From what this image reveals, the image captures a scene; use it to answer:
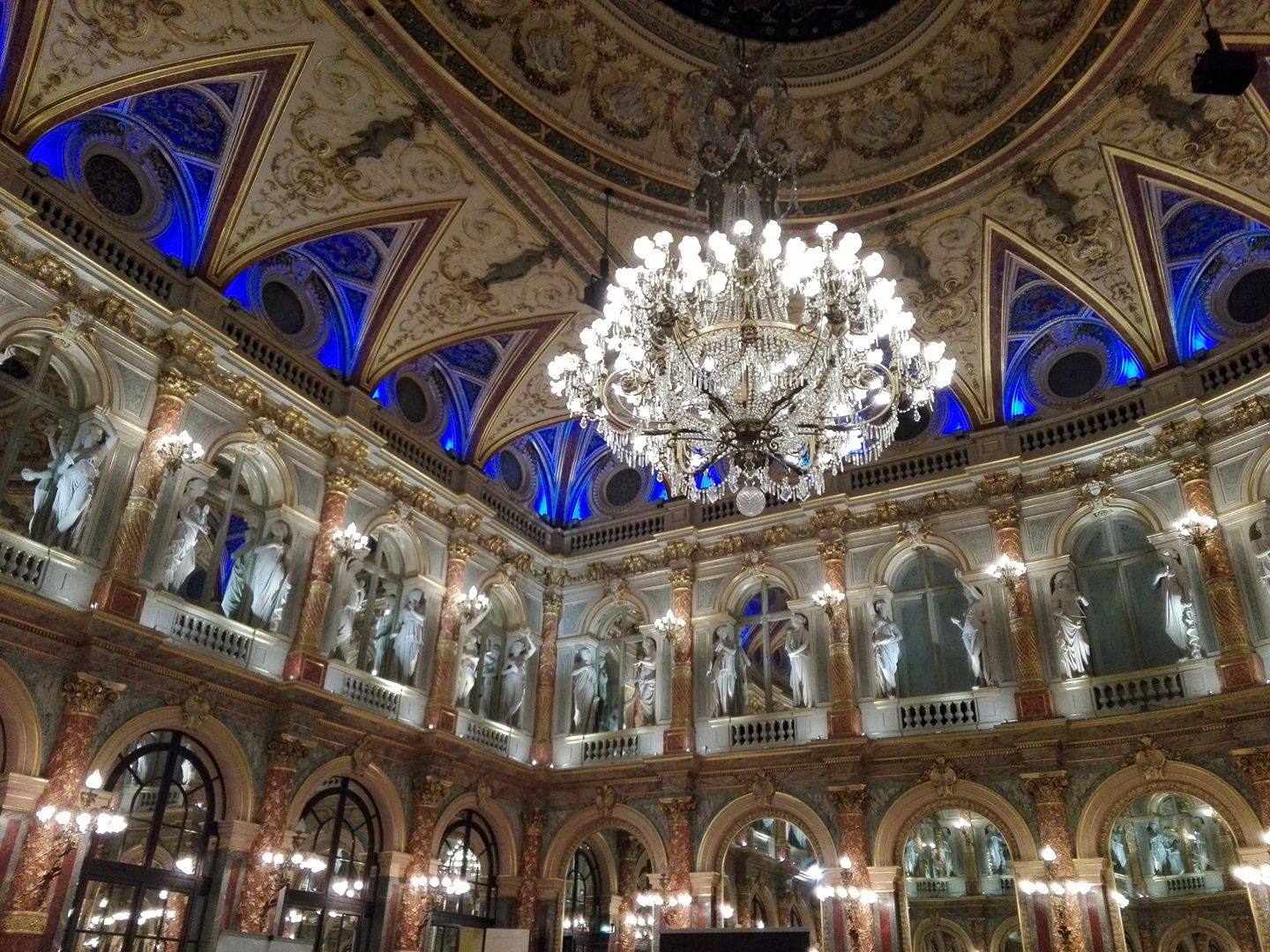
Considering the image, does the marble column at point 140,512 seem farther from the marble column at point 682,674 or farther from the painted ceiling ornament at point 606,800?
the marble column at point 682,674

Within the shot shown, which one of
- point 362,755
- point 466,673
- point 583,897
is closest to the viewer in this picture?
point 362,755

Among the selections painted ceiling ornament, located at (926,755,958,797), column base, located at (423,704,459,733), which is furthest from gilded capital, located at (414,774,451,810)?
painted ceiling ornament, located at (926,755,958,797)

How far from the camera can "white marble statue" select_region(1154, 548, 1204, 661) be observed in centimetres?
1365

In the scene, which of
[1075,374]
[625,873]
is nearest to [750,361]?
[1075,374]

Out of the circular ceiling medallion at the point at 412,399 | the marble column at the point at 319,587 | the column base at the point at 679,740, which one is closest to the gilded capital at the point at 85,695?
the marble column at the point at 319,587

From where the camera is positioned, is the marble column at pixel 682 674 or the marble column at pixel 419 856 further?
the marble column at pixel 682 674

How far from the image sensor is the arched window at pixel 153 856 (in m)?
10.9

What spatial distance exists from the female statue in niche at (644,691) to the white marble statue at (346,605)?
523 centimetres

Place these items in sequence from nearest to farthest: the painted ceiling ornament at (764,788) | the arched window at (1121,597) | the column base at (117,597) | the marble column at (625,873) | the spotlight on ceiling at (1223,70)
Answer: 1. the spotlight on ceiling at (1223,70)
2. the column base at (117,597)
3. the arched window at (1121,597)
4. the painted ceiling ornament at (764,788)
5. the marble column at (625,873)

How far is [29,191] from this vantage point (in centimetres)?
1172

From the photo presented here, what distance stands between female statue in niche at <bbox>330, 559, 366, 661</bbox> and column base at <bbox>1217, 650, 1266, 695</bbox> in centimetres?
1240

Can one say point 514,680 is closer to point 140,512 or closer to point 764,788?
point 764,788

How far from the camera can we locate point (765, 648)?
55.7 ft

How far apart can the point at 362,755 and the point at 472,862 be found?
337 cm
